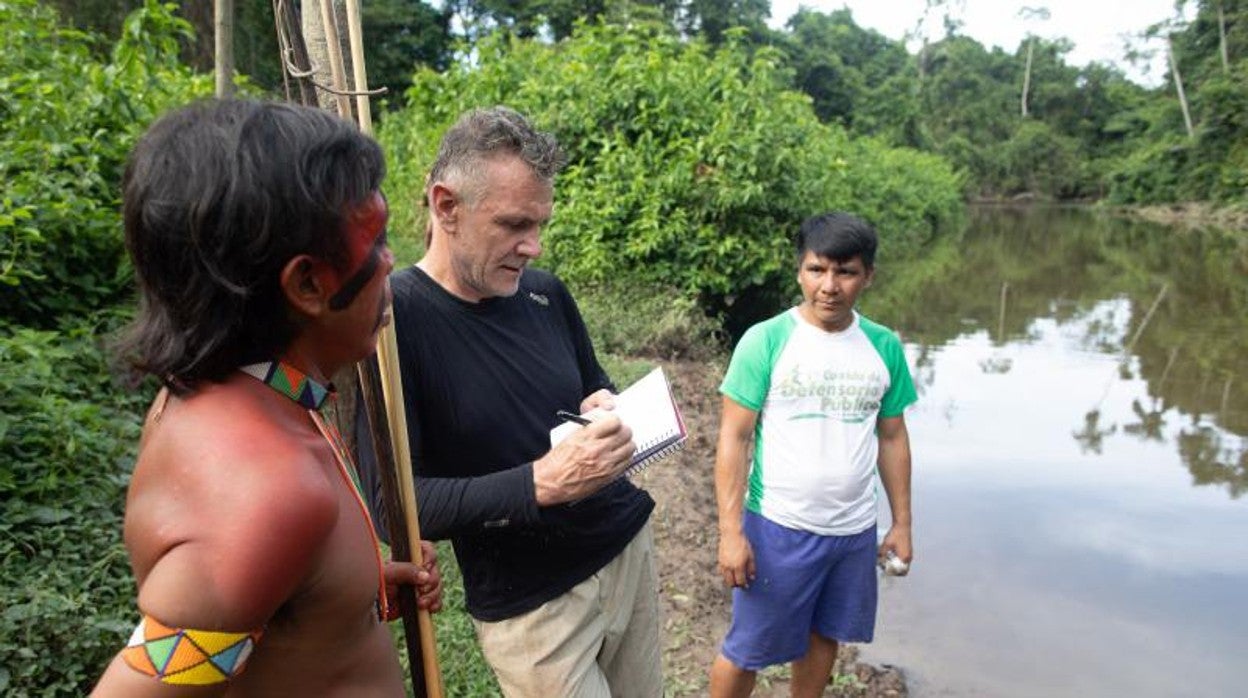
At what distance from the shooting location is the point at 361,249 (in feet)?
3.17

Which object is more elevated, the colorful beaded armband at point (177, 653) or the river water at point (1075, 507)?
the colorful beaded armband at point (177, 653)

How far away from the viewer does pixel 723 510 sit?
8.50 ft

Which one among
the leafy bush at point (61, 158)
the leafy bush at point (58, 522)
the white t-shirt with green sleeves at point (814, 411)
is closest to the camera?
the leafy bush at point (58, 522)

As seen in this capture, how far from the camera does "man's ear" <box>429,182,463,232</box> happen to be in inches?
67.4

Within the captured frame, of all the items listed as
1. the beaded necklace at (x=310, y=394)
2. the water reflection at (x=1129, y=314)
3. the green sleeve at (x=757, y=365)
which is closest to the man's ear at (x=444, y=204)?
the beaded necklace at (x=310, y=394)

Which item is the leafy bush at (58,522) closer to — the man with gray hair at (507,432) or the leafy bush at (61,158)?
the leafy bush at (61,158)

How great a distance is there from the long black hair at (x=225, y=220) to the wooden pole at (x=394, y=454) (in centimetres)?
45

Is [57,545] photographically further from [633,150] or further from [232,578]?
[633,150]

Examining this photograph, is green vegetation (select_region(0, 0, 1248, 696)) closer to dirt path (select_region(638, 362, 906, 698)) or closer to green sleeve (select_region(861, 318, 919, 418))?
dirt path (select_region(638, 362, 906, 698))


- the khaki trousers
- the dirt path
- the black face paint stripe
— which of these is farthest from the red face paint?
the dirt path

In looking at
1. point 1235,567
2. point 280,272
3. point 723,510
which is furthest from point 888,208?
point 280,272

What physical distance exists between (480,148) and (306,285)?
2.71 ft

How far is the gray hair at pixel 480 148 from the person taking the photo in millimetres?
1698

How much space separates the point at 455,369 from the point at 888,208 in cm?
2105
